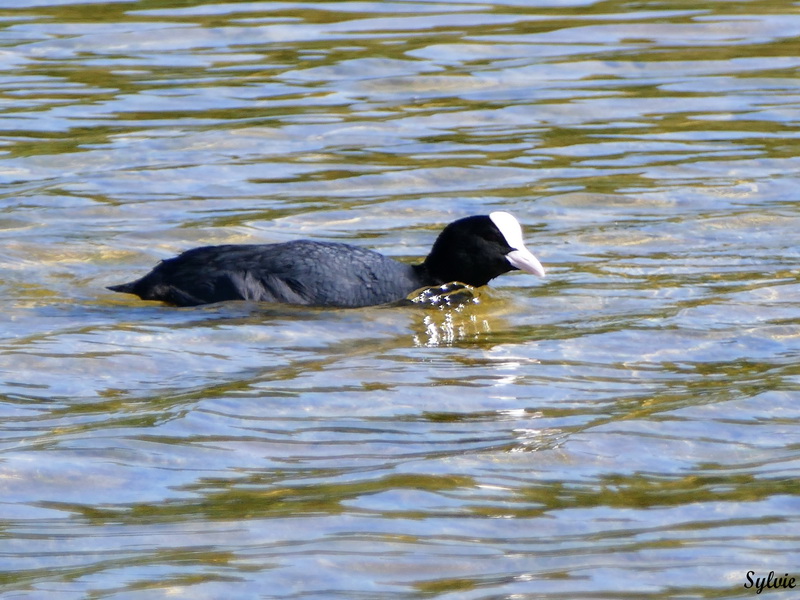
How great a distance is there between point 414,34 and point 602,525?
8.98 m

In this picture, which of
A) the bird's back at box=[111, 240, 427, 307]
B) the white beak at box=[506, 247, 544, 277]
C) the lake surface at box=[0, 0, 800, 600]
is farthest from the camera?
the white beak at box=[506, 247, 544, 277]

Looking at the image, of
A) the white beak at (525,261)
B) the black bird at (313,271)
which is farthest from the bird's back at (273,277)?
the white beak at (525,261)

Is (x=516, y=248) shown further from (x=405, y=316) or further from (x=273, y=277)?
(x=273, y=277)

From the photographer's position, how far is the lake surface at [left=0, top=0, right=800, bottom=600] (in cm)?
438

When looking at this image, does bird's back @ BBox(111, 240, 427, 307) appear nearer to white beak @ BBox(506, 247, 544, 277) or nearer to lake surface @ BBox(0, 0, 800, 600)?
lake surface @ BBox(0, 0, 800, 600)

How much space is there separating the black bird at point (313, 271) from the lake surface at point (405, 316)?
101 mm

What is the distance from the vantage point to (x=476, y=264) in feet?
25.5

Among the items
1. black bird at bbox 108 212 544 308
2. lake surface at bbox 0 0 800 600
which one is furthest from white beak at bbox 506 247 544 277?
lake surface at bbox 0 0 800 600

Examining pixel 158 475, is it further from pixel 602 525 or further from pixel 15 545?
pixel 602 525

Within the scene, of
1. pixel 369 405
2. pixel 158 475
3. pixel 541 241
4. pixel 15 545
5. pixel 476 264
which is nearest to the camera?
pixel 15 545

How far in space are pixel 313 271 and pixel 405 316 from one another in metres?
0.49

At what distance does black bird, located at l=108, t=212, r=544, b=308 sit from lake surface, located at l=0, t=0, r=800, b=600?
0.33 ft

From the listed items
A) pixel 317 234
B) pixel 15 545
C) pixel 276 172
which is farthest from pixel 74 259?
pixel 15 545

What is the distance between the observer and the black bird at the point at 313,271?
7.21 meters
